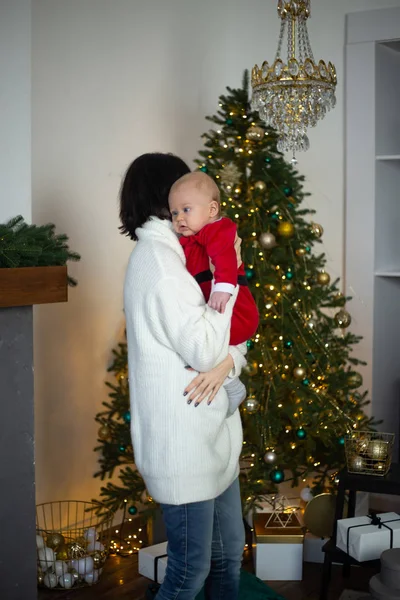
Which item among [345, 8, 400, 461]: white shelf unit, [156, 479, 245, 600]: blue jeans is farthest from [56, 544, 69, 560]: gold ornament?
[345, 8, 400, 461]: white shelf unit

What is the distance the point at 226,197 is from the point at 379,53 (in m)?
1.33

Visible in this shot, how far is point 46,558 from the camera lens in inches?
112

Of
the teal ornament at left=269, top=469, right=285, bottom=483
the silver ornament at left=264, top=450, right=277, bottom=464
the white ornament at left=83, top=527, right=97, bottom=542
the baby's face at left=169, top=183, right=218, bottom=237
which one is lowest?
the white ornament at left=83, top=527, right=97, bottom=542

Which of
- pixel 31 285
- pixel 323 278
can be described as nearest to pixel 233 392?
pixel 31 285

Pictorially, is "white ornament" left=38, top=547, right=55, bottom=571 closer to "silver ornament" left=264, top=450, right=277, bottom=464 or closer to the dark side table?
"silver ornament" left=264, top=450, right=277, bottom=464

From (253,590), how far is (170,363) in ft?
4.10

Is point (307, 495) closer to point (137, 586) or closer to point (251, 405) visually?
point (251, 405)

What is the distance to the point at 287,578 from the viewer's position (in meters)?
2.95

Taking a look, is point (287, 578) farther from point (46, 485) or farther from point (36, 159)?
point (36, 159)

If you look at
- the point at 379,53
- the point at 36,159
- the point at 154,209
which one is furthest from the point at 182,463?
the point at 379,53

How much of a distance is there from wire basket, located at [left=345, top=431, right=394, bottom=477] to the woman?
1.05 m

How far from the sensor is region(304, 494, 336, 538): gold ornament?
9.96 feet

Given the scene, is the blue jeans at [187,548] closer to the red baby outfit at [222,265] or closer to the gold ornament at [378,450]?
the red baby outfit at [222,265]

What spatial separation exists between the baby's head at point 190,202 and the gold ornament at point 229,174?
123 centimetres
